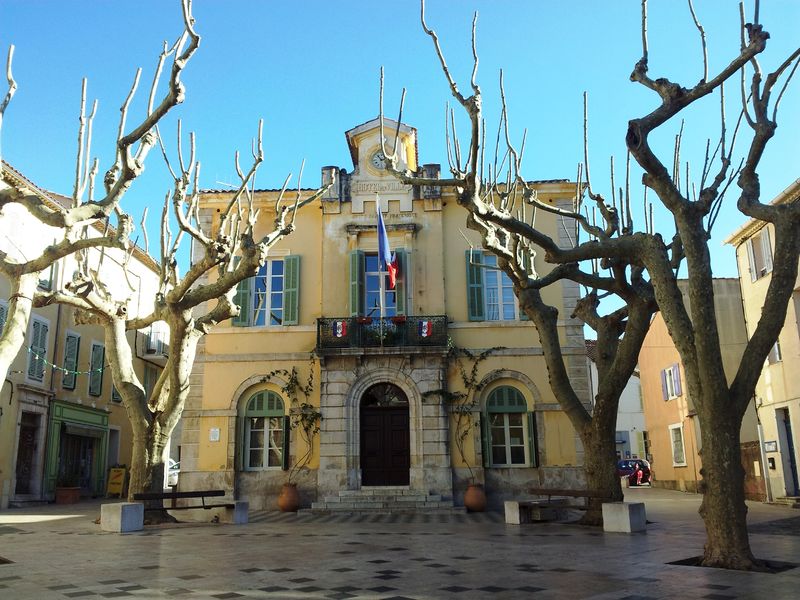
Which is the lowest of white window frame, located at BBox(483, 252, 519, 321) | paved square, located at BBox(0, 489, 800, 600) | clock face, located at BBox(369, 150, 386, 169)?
paved square, located at BBox(0, 489, 800, 600)

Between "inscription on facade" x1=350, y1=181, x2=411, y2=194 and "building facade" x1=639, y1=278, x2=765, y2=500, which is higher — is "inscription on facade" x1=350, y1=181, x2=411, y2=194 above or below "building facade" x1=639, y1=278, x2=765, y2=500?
above

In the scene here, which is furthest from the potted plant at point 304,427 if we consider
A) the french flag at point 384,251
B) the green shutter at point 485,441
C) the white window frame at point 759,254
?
the white window frame at point 759,254

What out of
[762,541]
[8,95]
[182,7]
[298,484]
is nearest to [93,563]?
[8,95]

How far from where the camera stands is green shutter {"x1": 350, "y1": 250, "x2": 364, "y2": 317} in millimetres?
18297

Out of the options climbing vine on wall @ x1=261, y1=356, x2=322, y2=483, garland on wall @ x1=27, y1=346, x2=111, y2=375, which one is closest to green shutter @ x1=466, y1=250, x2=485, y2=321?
climbing vine on wall @ x1=261, y1=356, x2=322, y2=483

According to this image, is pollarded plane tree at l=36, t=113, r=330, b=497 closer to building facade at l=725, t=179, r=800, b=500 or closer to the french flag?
the french flag

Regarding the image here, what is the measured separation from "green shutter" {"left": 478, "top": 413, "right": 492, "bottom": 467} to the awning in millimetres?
13729

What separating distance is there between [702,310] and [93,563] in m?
7.34

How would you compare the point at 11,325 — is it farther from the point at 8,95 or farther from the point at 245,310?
the point at 245,310

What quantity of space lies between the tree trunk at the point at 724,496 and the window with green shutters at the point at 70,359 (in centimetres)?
2038

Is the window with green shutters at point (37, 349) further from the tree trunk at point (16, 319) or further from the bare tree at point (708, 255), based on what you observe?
the bare tree at point (708, 255)

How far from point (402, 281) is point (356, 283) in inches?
47.9

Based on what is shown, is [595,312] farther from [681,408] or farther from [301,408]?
[681,408]

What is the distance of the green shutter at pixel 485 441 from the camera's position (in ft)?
57.2
